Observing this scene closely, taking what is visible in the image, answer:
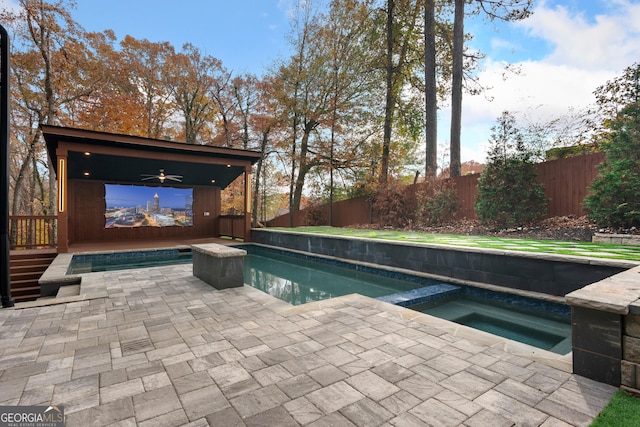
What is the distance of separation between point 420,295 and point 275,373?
2.75 metres

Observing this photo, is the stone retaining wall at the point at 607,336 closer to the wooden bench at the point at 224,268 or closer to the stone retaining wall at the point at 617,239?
the wooden bench at the point at 224,268

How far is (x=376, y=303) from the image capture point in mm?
3531

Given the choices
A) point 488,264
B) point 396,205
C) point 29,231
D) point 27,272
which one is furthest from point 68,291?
point 396,205

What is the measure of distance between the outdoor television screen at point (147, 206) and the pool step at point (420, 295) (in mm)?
10153

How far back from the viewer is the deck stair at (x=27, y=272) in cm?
546

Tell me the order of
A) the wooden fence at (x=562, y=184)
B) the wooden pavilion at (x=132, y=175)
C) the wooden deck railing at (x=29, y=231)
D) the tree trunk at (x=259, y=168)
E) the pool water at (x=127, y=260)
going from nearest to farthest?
the wooden fence at (x=562, y=184) < the pool water at (x=127, y=260) < the wooden pavilion at (x=132, y=175) < the wooden deck railing at (x=29, y=231) < the tree trunk at (x=259, y=168)

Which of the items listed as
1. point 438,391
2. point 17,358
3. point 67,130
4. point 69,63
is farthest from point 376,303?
point 69,63

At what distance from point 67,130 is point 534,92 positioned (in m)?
12.8

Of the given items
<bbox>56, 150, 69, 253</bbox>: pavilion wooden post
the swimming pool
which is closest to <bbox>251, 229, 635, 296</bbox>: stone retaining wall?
the swimming pool

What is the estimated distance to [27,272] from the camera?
6266 mm

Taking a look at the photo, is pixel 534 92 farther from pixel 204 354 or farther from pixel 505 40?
pixel 204 354

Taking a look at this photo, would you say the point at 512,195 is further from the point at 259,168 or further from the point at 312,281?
the point at 259,168

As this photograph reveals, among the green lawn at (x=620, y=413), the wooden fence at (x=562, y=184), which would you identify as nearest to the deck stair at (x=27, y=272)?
the green lawn at (x=620, y=413)

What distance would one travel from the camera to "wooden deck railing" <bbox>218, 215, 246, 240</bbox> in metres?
11.5
